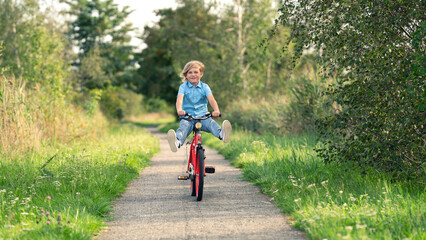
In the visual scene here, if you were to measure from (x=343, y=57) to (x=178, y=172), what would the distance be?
4.61m

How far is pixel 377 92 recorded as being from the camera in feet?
20.3

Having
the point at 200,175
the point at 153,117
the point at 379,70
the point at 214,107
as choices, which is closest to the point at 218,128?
the point at 214,107

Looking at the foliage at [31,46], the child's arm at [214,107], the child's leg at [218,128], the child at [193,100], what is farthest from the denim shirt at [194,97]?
the foliage at [31,46]

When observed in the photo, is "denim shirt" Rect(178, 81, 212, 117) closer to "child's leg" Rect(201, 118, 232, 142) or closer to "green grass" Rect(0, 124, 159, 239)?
"child's leg" Rect(201, 118, 232, 142)

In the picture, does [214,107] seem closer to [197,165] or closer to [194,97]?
[194,97]

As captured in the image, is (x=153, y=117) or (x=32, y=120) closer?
(x=32, y=120)

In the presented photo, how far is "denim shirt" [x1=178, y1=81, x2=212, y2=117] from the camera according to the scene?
6.86m

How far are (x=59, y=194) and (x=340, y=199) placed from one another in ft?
12.9

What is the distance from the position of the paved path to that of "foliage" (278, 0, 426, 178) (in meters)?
1.87

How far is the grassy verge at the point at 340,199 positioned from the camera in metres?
4.33

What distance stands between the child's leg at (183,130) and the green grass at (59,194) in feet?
4.59

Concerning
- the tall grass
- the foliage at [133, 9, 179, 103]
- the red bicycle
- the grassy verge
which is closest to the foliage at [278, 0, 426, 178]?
the grassy verge

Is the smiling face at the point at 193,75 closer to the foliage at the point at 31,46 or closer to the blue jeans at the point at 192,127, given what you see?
the blue jeans at the point at 192,127

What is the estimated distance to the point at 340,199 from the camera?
222 inches
